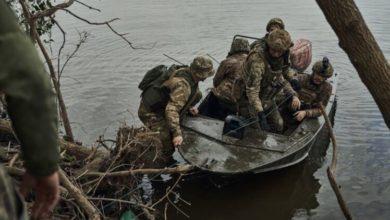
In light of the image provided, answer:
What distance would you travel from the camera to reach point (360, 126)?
10.4 m

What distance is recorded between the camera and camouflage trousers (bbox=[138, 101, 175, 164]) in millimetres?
7504

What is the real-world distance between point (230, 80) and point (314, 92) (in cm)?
155

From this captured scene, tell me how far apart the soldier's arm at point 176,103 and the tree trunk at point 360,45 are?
13.5 feet

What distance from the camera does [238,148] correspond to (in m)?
7.36

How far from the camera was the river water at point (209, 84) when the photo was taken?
24.9 feet

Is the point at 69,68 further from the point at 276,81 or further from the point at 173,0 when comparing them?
the point at 173,0

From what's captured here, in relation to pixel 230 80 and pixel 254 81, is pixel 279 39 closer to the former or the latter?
pixel 254 81

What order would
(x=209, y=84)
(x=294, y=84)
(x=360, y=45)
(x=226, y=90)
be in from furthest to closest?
(x=209, y=84) < (x=294, y=84) < (x=226, y=90) < (x=360, y=45)

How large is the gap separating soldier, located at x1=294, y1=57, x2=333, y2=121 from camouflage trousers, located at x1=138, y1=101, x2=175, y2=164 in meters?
2.39

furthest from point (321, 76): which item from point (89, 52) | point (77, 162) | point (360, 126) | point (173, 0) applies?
point (173, 0)

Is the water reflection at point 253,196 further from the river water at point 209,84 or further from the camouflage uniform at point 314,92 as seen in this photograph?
the camouflage uniform at point 314,92

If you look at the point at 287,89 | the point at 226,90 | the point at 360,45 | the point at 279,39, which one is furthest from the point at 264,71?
the point at 360,45

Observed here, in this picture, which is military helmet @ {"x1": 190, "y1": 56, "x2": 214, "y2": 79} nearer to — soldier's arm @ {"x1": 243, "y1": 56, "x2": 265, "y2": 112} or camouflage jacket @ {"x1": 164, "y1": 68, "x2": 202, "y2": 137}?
camouflage jacket @ {"x1": 164, "y1": 68, "x2": 202, "y2": 137}

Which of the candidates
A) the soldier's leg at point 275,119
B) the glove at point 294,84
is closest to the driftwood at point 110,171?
the soldier's leg at point 275,119
